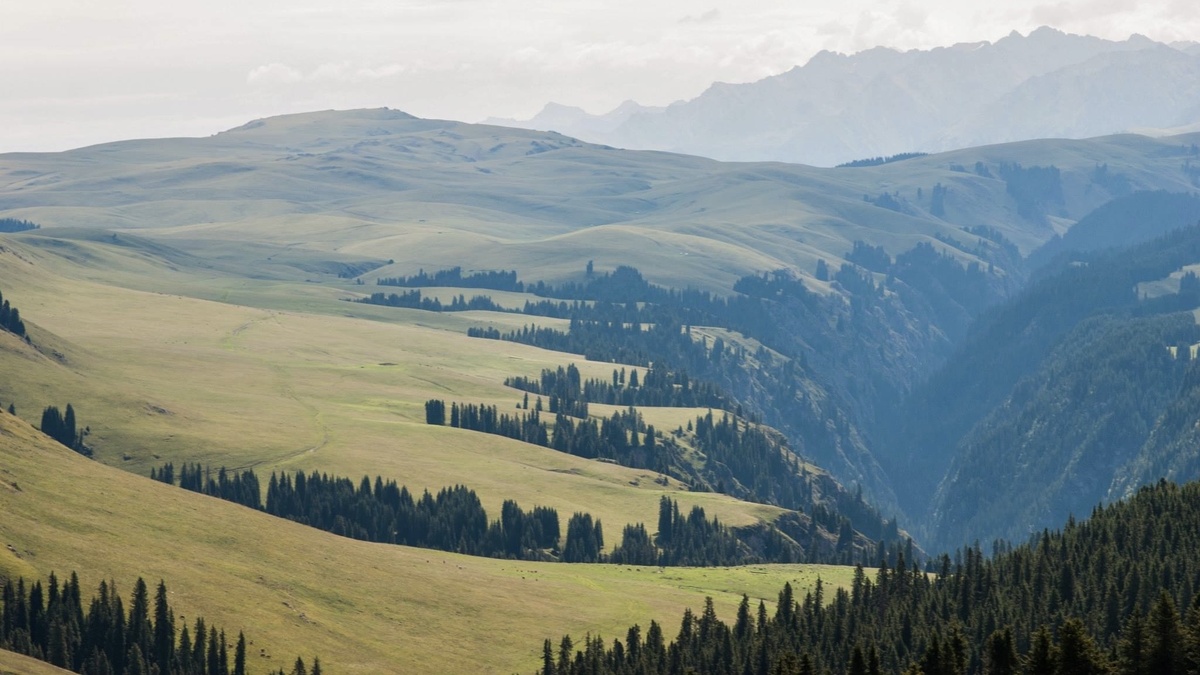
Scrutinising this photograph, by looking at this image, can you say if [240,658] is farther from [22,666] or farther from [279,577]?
[279,577]

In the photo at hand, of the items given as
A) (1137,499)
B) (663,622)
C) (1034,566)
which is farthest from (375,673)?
(1137,499)

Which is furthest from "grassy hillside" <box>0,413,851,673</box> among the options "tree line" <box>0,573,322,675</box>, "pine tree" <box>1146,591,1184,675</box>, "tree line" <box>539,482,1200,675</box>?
"pine tree" <box>1146,591,1184,675</box>

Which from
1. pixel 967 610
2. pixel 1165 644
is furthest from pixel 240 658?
pixel 1165 644

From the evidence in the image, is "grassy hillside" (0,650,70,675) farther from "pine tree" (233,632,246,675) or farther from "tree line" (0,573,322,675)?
"pine tree" (233,632,246,675)

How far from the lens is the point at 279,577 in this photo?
16188 centimetres

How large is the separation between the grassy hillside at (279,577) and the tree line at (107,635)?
4.15 meters

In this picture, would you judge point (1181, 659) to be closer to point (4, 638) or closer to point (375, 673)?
point (375, 673)

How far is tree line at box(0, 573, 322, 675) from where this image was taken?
12862cm

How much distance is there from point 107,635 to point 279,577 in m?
30.4

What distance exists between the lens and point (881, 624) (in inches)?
5994

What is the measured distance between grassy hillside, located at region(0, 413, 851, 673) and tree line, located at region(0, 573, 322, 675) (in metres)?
4.15

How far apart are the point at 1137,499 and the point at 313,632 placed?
103 metres

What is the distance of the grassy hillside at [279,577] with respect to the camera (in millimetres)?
145750

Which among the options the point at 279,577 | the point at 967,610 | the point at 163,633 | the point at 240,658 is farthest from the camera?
the point at 279,577
